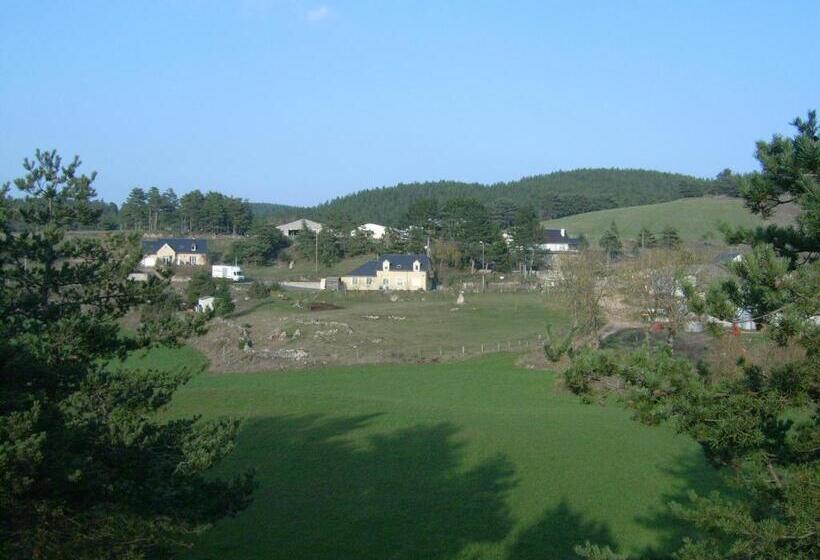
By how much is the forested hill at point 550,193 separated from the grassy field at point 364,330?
8124cm

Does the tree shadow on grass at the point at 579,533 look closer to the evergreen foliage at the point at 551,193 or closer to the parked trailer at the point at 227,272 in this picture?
the parked trailer at the point at 227,272

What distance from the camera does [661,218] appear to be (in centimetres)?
10800

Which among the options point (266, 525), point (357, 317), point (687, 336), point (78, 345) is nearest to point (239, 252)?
point (357, 317)

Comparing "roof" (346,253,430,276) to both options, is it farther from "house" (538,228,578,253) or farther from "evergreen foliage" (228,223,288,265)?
"house" (538,228,578,253)

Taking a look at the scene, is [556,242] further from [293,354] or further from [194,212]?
[293,354]

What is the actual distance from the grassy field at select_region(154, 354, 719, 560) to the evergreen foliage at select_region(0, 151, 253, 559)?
4.78m

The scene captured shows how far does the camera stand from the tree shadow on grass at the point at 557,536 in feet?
55.2

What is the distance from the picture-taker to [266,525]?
1898 centimetres

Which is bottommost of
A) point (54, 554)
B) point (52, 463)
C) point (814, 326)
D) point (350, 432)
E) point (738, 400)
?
point (350, 432)

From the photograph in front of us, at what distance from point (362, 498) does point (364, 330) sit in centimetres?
3113

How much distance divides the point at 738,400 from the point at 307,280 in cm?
7167

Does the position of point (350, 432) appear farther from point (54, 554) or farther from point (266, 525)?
point (54, 554)

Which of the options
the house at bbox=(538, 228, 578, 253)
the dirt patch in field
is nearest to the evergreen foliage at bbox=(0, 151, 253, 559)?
the dirt patch in field

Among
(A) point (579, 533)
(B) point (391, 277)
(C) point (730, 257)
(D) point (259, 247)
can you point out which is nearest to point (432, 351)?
(B) point (391, 277)
